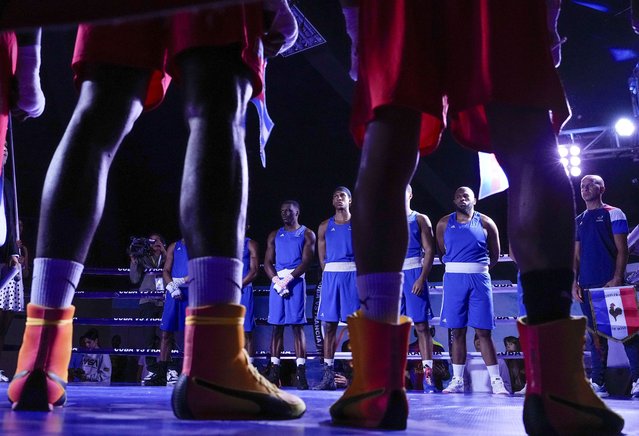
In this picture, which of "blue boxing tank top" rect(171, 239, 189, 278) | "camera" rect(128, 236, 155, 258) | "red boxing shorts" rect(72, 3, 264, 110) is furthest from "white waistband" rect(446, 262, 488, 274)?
"red boxing shorts" rect(72, 3, 264, 110)

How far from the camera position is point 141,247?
648cm

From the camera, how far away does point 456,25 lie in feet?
3.85

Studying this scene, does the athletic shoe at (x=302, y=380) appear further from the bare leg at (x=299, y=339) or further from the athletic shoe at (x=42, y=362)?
the athletic shoe at (x=42, y=362)

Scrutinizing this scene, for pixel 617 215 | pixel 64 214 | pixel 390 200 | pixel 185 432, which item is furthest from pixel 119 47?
pixel 617 215

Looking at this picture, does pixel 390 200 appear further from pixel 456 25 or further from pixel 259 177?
pixel 259 177

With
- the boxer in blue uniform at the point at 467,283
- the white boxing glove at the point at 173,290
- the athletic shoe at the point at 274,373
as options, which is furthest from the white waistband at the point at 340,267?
the white boxing glove at the point at 173,290

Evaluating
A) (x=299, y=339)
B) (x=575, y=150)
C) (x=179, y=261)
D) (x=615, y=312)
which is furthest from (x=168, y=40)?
(x=575, y=150)

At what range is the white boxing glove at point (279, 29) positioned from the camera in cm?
132

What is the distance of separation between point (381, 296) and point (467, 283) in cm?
386

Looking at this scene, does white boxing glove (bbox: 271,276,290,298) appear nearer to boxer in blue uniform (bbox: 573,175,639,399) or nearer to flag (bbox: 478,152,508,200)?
boxer in blue uniform (bbox: 573,175,639,399)

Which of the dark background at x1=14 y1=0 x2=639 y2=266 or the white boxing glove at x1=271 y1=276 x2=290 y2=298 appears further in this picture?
the dark background at x1=14 y1=0 x2=639 y2=266

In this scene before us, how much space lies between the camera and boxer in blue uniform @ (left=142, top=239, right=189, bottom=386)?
506cm

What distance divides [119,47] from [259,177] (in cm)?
984

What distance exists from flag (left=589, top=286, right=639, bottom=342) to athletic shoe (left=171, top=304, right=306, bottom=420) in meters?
3.56
